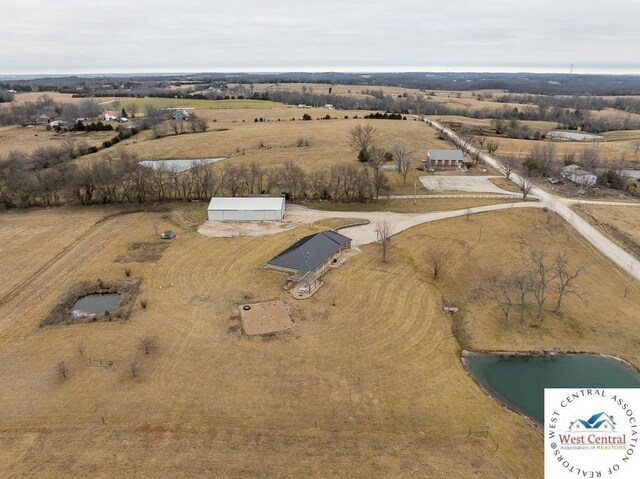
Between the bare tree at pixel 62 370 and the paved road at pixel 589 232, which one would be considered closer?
the bare tree at pixel 62 370

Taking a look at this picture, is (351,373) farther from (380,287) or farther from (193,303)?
(193,303)

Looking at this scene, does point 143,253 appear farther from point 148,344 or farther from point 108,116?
point 108,116

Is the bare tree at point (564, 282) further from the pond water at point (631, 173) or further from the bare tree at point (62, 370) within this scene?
the pond water at point (631, 173)

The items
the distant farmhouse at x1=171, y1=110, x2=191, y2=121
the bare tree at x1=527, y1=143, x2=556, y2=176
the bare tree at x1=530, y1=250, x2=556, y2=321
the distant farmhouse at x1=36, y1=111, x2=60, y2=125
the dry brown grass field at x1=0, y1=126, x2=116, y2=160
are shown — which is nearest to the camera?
the bare tree at x1=530, y1=250, x2=556, y2=321

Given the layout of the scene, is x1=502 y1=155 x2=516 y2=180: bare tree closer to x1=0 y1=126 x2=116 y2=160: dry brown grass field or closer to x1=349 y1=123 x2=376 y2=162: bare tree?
x1=349 y1=123 x2=376 y2=162: bare tree

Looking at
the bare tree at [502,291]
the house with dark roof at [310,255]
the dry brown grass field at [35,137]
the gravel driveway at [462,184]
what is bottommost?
the bare tree at [502,291]

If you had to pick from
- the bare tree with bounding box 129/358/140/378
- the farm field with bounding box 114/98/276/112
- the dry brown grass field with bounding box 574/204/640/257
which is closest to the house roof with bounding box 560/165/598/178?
the dry brown grass field with bounding box 574/204/640/257

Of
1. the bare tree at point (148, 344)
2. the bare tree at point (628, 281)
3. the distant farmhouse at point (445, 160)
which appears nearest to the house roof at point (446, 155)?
the distant farmhouse at point (445, 160)
